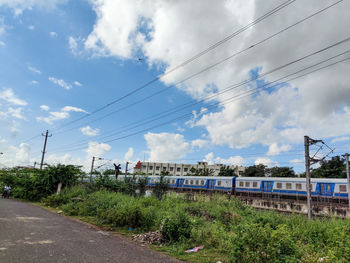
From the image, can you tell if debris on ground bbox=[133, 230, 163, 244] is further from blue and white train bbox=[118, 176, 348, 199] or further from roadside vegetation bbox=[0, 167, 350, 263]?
blue and white train bbox=[118, 176, 348, 199]

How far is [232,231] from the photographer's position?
6559 mm

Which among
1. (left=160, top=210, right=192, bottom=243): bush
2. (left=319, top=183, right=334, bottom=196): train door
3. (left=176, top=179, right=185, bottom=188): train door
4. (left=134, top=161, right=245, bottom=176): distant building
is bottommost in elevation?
(left=160, top=210, right=192, bottom=243): bush

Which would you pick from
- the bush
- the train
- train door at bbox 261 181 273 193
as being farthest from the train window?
the bush

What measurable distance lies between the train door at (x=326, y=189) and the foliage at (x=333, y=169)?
2330 centimetres

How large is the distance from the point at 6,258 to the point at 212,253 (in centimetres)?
491

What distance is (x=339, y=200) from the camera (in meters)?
20.1

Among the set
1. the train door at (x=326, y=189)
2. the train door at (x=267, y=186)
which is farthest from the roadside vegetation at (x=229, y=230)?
the train door at (x=326, y=189)

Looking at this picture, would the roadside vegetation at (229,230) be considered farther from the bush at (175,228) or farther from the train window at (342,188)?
the train window at (342,188)

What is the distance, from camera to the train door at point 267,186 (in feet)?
82.3

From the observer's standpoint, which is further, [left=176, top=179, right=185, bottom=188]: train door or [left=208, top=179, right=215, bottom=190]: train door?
[left=176, top=179, right=185, bottom=188]: train door

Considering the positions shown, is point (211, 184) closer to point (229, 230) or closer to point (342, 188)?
point (342, 188)

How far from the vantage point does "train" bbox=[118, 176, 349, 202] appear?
20.9 meters

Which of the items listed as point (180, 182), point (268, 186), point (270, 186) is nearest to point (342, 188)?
point (270, 186)

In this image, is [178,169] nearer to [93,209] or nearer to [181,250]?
[93,209]
